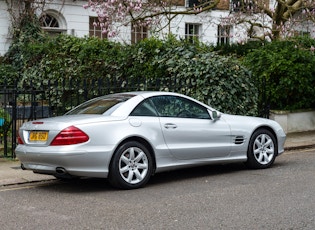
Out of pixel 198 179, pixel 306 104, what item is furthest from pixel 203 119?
pixel 306 104

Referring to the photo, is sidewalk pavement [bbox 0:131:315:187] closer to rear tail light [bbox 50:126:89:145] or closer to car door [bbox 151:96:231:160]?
rear tail light [bbox 50:126:89:145]

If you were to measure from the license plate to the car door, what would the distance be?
1.76 metres

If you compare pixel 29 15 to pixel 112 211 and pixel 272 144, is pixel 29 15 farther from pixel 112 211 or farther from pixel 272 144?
pixel 112 211

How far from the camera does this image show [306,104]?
599 inches

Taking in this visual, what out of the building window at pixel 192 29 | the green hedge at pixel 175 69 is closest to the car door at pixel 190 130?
the green hedge at pixel 175 69

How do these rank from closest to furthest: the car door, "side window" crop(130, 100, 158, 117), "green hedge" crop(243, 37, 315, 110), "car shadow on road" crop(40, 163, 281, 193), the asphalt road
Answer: the asphalt road → "car shadow on road" crop(40, 163, 281, 193) → "side window" crop(130, 100, 158, 117) → the car door → "green hedge" crop(243, 37, 315, 110)

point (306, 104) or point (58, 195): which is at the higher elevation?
point (306, 104)

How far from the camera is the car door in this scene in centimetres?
821

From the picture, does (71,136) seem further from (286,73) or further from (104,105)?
(286,73)

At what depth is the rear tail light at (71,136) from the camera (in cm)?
734

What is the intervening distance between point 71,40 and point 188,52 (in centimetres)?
486

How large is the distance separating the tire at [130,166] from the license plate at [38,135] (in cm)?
105

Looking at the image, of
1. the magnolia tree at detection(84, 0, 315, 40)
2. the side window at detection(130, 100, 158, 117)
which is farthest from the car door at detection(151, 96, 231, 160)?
the magnolia tree at detection(84, 0, 315, 40)

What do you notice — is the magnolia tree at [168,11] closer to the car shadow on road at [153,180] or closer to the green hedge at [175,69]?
the green hedge at [175,69]
